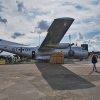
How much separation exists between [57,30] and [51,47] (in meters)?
5.12

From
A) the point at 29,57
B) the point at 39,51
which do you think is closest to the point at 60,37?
the point at 39,51

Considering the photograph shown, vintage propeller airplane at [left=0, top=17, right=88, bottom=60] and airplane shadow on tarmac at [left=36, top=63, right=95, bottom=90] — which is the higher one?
vintage propeller airplane at [left=0, top=17, right=88, bottom=60]

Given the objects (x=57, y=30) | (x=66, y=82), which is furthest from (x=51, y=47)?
(x=66, y=82)

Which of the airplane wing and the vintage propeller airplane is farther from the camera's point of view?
the vintage propeller airplane

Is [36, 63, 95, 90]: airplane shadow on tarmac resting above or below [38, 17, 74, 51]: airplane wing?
below

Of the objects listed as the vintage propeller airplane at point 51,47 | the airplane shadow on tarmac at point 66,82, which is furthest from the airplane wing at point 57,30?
the airplane shadow on tarmac at point 66,82

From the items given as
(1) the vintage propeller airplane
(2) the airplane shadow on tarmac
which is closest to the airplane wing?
(1) the vintage propeller airplane

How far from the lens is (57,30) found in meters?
14.3

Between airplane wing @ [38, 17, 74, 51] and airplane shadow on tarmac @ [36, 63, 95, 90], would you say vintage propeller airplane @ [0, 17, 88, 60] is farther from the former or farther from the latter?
airplane shadow on tarmac @ [36, 63, 95, 90]

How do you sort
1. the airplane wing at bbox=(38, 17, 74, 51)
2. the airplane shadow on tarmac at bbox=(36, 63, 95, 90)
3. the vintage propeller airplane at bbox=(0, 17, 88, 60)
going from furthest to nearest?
the vintage propeller airplane at bbox=(0, 17, 88, 60) < the airplane wing at bbox=(38, 17, 74, 51) < the airplane shadow on tarmac at bbox=(36, 63, 95, 90)

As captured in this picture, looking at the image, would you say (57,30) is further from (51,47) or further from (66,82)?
(66,82)

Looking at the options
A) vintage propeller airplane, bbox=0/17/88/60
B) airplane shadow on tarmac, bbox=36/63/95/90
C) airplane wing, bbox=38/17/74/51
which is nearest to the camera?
airplane shadow on tarmac, bbox=36/63/95/90

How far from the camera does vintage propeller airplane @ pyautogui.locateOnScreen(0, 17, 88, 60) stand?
12.9 metres

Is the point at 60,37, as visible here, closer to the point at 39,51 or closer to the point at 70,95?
the point at 39,51
